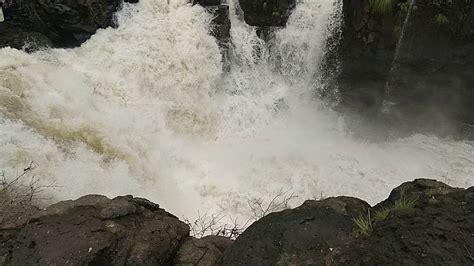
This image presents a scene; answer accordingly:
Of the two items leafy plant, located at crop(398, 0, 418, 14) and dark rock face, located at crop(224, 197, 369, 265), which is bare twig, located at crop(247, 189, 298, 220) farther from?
leafy plant, located at crop(398, 0, 418, 14)

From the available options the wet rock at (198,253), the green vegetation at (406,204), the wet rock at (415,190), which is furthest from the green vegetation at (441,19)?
the wet rock at (198,253)

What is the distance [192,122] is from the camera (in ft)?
27.1

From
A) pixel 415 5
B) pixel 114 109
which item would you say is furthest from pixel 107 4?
pixel 415 5

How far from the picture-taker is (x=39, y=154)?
562 centimetres

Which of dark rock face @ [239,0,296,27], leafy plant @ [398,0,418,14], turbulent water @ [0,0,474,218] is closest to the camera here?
turbulent water @ [0,0,474,218]

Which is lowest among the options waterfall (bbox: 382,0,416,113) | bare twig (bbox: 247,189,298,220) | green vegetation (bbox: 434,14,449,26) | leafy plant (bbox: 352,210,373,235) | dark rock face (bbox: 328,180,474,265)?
bare twig (bbox: 247,189,298,220)

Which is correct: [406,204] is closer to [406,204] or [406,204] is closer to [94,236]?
[406,204]

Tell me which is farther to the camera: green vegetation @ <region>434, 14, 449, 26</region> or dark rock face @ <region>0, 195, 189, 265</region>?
green vegetation @ <region>434, 14, 449, 26</region>

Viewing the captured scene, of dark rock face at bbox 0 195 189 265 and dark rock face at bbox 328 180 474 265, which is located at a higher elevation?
dark rock face at bbox 328 180 474 265

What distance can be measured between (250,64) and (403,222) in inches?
274

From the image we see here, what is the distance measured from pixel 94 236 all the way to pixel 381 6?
6.97 meters

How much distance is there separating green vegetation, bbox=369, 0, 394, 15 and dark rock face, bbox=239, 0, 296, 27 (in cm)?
181

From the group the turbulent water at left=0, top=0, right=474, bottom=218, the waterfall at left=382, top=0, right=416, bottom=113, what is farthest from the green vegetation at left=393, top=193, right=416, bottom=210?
the waterfall at left=382, top=0, right=416, bottom=113

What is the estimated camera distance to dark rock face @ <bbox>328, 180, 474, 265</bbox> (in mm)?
2373
